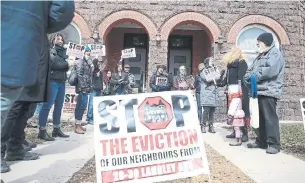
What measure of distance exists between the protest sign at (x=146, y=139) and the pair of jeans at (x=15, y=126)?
1714 mm

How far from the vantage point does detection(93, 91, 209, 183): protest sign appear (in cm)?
330

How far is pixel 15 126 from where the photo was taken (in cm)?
491

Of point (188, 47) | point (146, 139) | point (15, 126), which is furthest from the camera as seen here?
point (188, 47)

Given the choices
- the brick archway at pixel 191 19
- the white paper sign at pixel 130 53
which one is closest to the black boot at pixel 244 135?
the white paper sign at pixel 130 53

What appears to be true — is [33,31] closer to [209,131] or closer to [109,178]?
[109,178]

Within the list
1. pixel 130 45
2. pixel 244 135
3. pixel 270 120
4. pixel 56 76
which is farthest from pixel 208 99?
pixel 130 45

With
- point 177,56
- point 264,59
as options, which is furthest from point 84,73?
point 177,56

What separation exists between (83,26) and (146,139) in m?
11.7

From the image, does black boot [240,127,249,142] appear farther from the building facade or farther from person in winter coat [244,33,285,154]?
the building facade

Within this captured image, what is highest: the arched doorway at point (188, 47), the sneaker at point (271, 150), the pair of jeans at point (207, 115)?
the arched doorway at point (188, 47)

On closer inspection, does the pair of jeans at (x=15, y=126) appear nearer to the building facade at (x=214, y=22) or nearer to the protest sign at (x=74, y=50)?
the protest sign at (x=74, y=50)

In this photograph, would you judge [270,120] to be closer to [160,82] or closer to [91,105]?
[91,105]

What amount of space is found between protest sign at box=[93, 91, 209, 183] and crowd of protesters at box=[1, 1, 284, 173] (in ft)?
2.56

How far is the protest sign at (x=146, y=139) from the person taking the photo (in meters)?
3.30
